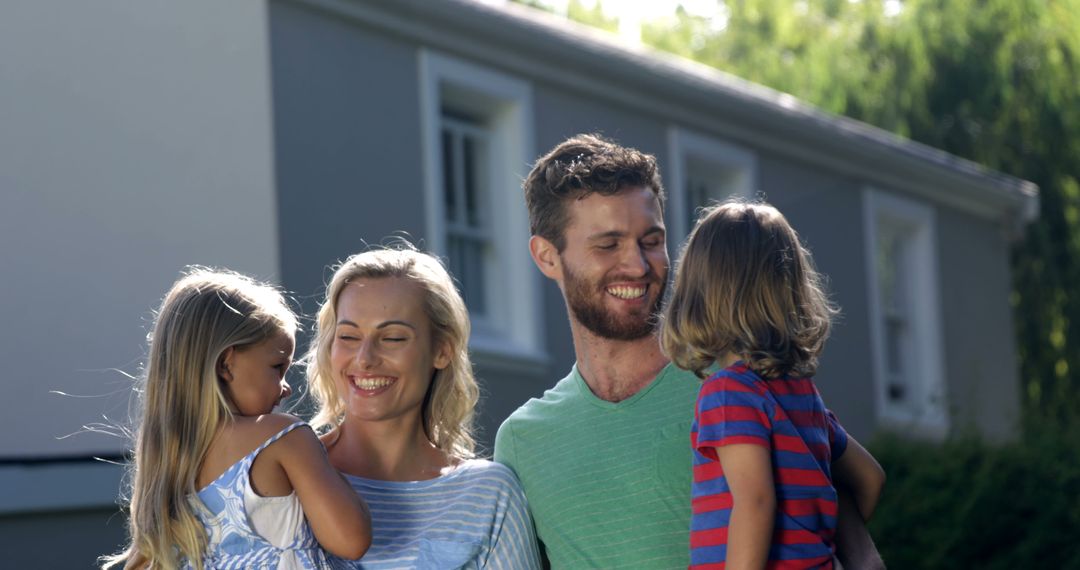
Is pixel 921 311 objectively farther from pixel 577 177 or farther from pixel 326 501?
pixel 326 501

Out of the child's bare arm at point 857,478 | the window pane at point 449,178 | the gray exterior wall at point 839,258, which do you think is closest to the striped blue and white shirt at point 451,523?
the child's bare arm at point 857,478

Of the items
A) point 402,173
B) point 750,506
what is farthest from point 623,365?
point 402,173

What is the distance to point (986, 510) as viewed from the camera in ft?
35.7

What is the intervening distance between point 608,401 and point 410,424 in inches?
20.2

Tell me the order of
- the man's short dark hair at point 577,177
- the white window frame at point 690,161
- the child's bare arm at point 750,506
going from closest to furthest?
1. the child's bare arm at point 750,506
2. the man's short dark hair at point 577,177
3. the white window frame at point 690,161

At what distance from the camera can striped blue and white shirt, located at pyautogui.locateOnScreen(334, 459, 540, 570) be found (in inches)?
151

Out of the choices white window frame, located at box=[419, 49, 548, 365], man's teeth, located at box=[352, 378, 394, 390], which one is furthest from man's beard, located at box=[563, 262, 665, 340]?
white window frame, located at box=[419, 49, 548, 365]

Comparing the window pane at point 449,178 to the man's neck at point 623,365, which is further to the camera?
the window pane at point 449,178

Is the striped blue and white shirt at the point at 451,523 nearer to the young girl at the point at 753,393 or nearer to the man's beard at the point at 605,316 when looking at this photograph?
the man's beard at the point at 605,316

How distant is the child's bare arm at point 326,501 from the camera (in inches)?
141

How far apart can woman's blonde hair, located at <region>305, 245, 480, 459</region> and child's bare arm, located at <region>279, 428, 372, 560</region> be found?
→ 0.41 metres

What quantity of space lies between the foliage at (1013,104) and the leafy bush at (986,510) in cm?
856

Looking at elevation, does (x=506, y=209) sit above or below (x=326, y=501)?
above

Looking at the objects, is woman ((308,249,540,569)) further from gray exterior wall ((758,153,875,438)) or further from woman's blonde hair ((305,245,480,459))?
gray exterior wall ((758,153,875,438))
